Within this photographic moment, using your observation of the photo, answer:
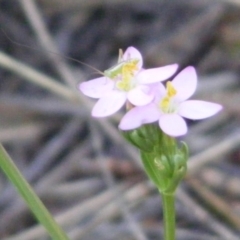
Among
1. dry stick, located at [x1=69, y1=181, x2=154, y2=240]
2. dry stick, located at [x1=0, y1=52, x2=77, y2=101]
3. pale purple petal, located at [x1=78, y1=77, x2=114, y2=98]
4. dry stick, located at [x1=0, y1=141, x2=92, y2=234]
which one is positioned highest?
dry stick, located at [x1=0, y1=52, x2=77, y2=101]

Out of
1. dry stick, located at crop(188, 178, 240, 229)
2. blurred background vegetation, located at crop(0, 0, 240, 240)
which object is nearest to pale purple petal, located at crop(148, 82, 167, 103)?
blurred background vegetation, located at crop(0, 0, 240, 240)

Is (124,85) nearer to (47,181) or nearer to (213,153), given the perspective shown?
(213,153)

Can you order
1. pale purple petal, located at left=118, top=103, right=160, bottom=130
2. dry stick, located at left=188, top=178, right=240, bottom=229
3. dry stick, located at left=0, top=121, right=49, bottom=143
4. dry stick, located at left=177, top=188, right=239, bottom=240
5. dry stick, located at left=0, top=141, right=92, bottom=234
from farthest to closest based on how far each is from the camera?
dry stick, located at left=0, top=121, right=49, bottom=143 < dry stick, located at left=0, top=141, right=92, bottom=234 < dry stick, located at left=188, top=178, right=240, bottom=229 < dry stick, located at left=177, top=188, right=239, bottom=240 < pale purple petal, located at left=118, top=103, right=160, bottom=130

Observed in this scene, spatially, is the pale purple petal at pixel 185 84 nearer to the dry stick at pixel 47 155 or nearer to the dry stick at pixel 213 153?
the dry stick at pixel 213 153

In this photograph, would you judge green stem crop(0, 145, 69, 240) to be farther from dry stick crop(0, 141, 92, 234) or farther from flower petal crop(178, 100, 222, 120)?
dry stick crop(0, 141, 92, 234)

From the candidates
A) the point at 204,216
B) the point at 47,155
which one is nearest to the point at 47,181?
the point at 47,155

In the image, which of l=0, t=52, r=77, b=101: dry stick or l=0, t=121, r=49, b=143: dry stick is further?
l=0, t=121, r=49, b=143: dry stick
